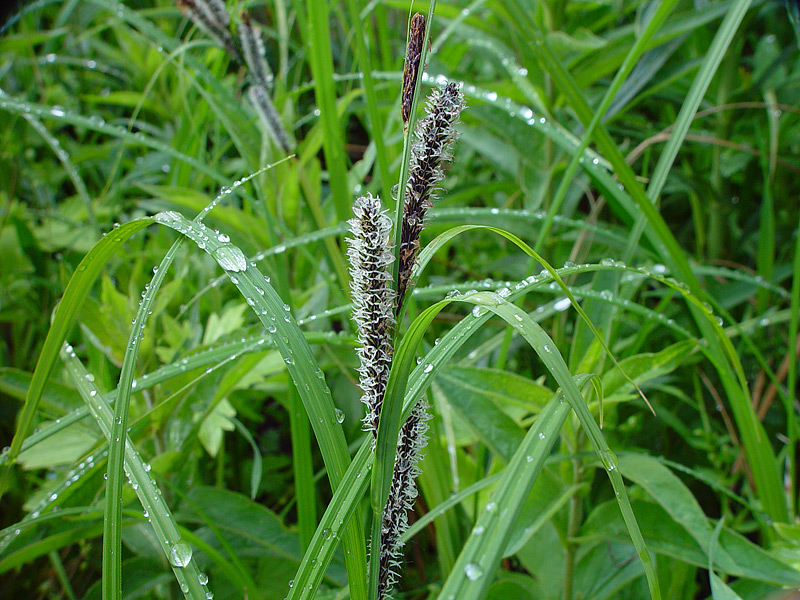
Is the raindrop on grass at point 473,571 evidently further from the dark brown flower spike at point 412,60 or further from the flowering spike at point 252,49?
the flowering spike at point 252,49

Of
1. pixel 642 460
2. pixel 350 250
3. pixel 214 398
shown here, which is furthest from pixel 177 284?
pixel 642 460

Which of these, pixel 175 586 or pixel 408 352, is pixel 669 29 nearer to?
pixel 408 352

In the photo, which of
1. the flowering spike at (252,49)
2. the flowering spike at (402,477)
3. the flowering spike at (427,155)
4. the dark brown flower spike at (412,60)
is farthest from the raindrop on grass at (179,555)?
the flowering spike at (252,49)

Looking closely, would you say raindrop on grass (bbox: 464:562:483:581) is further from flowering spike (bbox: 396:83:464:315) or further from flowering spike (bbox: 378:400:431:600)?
flowering spike (bbox: 396:83:464:315)

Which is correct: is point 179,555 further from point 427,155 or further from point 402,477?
point 427,155

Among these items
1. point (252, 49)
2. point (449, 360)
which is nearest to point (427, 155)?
point (449, 360)

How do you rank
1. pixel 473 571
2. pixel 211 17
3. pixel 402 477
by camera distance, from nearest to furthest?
pixel 473 571 → pixel 402 477 → pixel 211 17

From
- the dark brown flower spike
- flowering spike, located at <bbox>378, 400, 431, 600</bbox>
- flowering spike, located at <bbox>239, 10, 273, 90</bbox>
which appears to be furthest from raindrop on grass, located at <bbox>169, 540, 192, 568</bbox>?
flowering spike, located at <bbox>239, 10, 273, 90</bbox>
